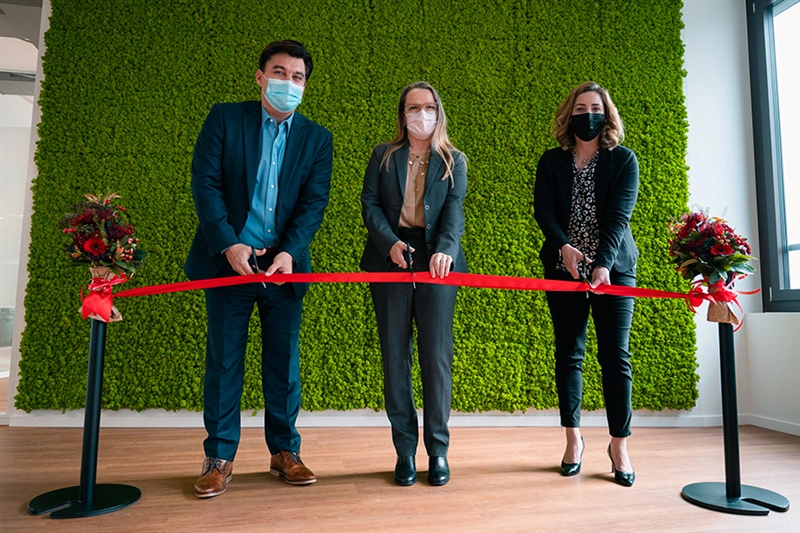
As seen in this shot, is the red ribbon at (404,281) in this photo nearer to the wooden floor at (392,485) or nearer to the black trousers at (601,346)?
the black trousers at (601,346)

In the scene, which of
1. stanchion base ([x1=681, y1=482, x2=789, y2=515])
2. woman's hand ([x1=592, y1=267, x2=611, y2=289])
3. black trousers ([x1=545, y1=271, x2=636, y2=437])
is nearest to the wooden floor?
stanchion base ([x1=681, y1=482, x2=789, y2=515])

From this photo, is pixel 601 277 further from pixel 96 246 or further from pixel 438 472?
pixel 96 246

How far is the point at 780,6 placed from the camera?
3.53 m

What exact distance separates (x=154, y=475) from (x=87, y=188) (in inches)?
78.1

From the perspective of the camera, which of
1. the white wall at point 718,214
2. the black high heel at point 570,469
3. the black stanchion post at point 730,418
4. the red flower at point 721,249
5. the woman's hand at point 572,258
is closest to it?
the black stanchion post at point 730,418

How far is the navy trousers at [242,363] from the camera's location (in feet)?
6.84

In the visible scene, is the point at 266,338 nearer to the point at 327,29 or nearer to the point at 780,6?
the point at 327,29

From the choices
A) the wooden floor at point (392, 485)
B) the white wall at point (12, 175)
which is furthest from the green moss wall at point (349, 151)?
the wooden floor at point (392, 485)

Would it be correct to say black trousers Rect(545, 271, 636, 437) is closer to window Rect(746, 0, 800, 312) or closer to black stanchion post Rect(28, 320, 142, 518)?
black stanchion post Rect(28, 320, 142, 518)

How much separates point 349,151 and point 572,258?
178 centimetres

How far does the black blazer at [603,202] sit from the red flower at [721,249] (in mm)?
305

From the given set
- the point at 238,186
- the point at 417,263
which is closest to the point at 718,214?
the point at 417,263

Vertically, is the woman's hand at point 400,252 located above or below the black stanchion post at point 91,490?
above

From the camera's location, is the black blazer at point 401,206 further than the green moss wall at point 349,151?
No
